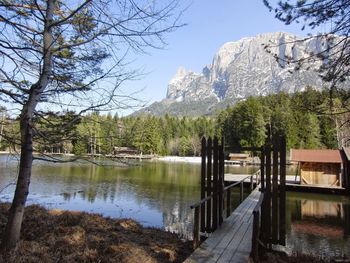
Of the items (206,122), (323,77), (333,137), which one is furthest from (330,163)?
(206,122)

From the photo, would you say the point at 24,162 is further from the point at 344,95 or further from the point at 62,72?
the point at 344,95

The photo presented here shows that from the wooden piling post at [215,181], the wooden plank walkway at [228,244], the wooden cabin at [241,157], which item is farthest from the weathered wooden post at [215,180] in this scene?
the wooden cabin at [241,157]

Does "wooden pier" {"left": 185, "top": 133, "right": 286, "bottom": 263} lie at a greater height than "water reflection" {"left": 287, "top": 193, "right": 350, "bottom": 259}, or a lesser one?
greater

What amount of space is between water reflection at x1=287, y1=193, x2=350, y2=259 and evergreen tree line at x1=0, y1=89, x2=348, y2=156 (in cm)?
389

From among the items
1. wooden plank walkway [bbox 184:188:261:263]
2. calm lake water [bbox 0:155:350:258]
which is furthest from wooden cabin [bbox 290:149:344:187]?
wooden plank walkway [bbox 184:188:261:263]

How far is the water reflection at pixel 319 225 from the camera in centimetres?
1022

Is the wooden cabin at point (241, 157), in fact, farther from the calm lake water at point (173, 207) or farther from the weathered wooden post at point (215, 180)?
the weathered wooden post at point (215, 180)

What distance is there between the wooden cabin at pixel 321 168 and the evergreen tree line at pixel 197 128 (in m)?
3.36

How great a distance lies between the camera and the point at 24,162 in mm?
5195

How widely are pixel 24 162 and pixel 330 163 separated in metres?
23.5

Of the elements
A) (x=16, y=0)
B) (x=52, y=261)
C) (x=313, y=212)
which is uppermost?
(x=16, y=0)

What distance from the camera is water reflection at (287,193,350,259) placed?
10219 millimetres

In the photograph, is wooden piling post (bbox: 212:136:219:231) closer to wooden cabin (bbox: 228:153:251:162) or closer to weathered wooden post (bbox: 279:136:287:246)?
weathered wooden post (bbox: 279:136:287:246)

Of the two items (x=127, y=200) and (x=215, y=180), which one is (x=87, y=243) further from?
(x=127, y=200)
